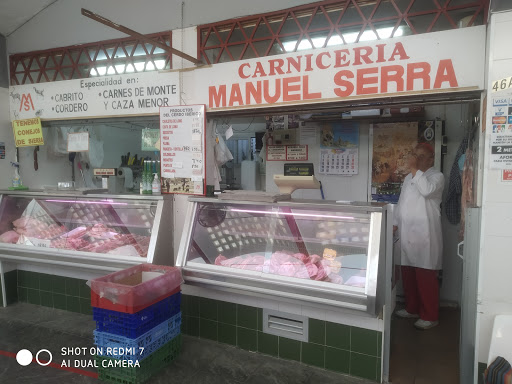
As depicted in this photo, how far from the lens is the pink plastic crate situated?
9.60 ft

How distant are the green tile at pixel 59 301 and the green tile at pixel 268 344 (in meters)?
2.67

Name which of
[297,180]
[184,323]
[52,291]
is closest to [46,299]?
[52,291]

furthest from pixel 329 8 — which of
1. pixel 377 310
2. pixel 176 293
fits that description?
pixel 176 293

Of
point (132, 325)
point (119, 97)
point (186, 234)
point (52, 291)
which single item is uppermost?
point (119, 97)

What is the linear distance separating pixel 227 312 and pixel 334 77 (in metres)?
2.52

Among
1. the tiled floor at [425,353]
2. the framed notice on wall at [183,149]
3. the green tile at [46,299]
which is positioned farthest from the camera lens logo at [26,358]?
the tiled floor at [425,353]

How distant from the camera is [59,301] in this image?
Result: 4.66m

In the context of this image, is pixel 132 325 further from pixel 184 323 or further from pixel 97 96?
pixel 97 96

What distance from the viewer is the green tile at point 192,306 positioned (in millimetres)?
3910

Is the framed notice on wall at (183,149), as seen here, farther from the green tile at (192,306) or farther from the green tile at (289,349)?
the green tile at (289,349)

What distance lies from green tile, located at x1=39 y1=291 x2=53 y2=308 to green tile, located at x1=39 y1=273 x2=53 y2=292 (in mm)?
52

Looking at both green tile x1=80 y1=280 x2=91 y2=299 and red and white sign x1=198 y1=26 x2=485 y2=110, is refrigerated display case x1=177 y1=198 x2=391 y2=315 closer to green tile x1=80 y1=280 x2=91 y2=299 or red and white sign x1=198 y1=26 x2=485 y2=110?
red and white sign x1=198 y1=26 x2=485 y2=110

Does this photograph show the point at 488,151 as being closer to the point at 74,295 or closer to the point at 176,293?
the point at 176,293

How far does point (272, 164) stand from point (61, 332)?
3.53 m
